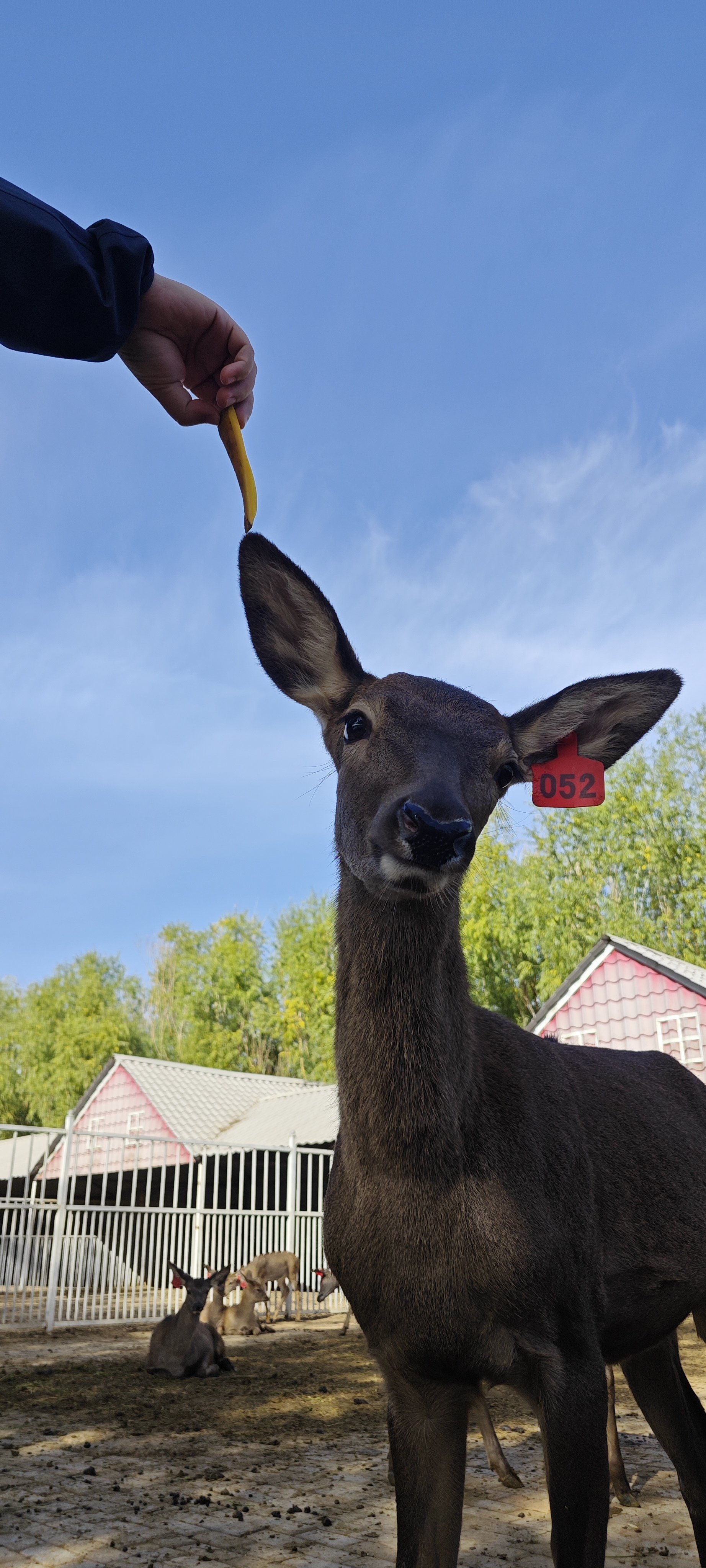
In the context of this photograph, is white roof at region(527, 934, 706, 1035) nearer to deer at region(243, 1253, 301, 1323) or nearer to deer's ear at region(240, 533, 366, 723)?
deer at region(243, 1253, 301, 1323)

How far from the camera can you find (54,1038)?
53031 millimetres

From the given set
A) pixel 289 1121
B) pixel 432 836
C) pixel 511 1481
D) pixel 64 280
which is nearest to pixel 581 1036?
pixel 289 1121

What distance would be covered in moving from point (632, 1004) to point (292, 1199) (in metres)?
8.44

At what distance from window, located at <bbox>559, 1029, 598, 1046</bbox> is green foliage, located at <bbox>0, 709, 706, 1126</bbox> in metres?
3.54

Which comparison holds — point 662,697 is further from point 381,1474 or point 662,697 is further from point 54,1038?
point 54,1038

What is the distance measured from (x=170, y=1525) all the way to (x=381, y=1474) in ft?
6.16

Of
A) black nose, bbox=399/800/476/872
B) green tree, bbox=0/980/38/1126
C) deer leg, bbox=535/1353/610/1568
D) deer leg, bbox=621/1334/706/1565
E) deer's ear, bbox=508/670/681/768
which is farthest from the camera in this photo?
green tree, bbox=0/980/38/1126

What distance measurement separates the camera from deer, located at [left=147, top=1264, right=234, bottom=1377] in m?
12.4

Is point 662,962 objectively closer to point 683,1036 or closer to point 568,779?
point 683,1036

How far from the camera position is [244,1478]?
23.2ft

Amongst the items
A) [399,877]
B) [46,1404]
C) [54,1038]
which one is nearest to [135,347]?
[399,877]

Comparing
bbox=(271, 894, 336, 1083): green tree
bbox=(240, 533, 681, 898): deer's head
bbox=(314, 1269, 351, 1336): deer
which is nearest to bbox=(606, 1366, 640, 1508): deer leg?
bbox=(240, 533, 681, 898): deer's head

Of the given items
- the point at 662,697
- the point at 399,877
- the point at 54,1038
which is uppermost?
the point at 54,1038

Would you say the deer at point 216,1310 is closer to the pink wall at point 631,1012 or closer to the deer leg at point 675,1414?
the pink wall at point 631,1012
